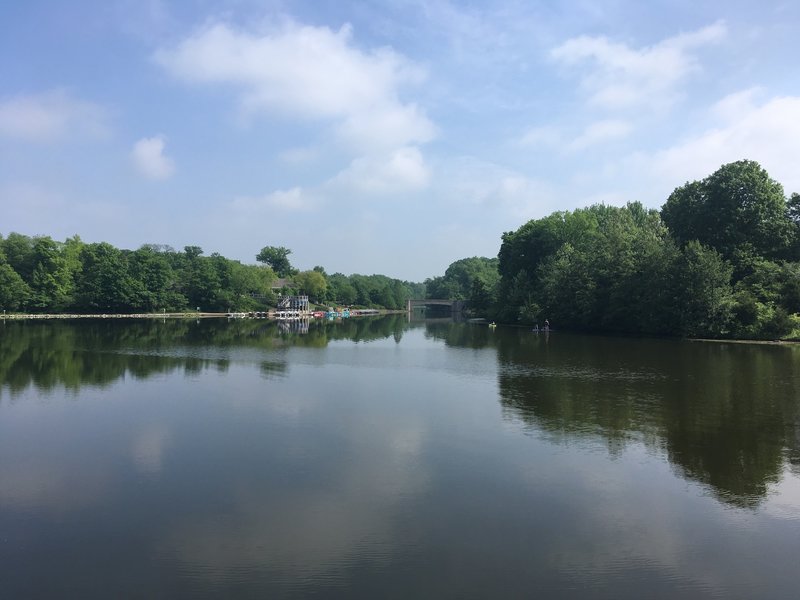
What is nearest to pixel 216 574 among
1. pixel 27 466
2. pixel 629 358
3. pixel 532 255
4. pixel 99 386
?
pixel 27 466

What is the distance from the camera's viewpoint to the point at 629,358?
111 feet

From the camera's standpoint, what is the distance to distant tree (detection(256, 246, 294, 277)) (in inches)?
6403

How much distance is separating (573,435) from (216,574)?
1046 cm

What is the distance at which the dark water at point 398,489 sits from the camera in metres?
7.84

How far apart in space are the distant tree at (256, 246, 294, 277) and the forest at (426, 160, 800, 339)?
103813 millimetres

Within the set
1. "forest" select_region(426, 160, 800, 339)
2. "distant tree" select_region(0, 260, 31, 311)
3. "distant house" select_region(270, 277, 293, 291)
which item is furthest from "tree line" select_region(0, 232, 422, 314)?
"forest" select_region(426, 160, 800, 339)

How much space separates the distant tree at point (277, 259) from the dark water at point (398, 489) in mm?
140713

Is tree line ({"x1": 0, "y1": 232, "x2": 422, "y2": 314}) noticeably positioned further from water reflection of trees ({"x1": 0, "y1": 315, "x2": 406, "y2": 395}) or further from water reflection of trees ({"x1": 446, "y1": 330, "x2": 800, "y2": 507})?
water reflection of trees ({"x1": 446, "y1": 330, "x2": 800, "y2": 507})

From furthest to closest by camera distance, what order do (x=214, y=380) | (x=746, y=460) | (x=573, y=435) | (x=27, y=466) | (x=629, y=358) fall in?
1. (x=629, y=358)
2. (x=214, y=380)
3. (x=573, y=435)
4. (x=746, y=460)
5. (x=27, y=466)

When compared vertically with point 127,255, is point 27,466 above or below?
below

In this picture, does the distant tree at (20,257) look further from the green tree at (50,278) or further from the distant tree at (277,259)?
the distant tree at (277,259)

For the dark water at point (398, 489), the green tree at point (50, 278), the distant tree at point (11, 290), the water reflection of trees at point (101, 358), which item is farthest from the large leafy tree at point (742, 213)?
the distant tree at point (11, 290)

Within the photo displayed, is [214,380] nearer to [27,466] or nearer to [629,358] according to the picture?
[27,466]

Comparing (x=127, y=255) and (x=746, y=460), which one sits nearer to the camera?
(x=746, y=460)
